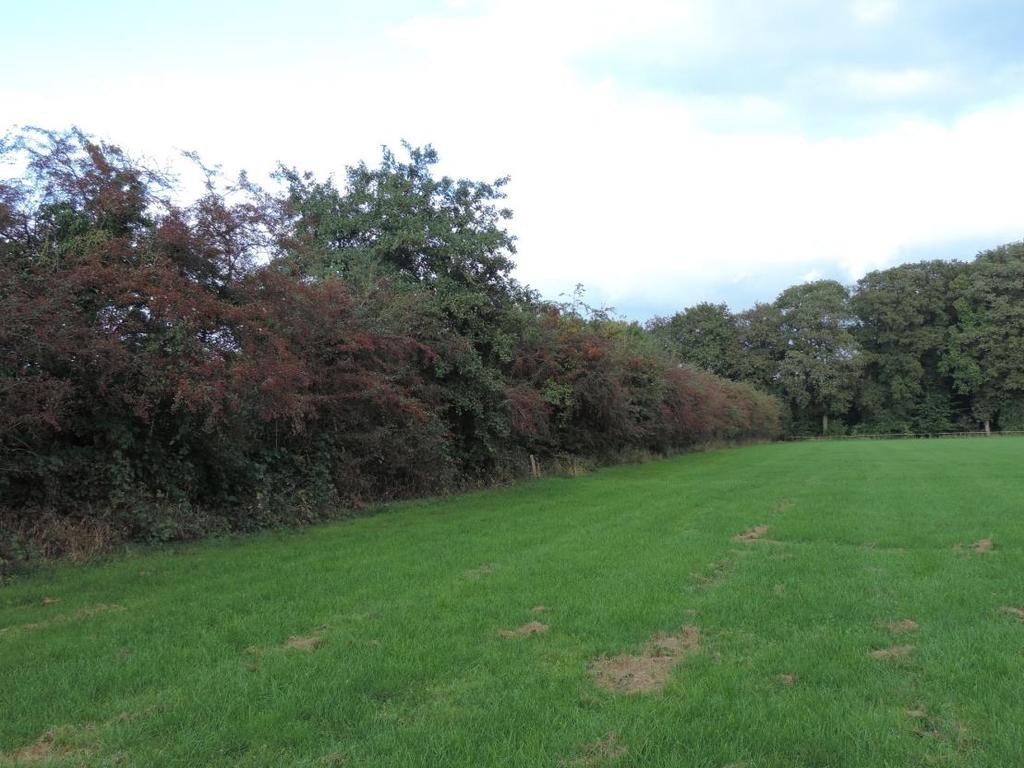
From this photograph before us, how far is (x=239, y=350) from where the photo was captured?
10977 mm

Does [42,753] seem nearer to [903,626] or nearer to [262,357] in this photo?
[903,626]

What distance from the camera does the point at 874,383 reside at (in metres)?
76.2

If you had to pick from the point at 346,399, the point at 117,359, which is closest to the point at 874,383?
the point at 346,399

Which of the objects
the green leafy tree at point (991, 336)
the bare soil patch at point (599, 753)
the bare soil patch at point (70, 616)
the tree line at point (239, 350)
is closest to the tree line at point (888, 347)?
the green leafy tree at point (991, 336)

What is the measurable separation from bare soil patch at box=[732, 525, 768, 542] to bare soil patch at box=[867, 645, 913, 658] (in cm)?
524

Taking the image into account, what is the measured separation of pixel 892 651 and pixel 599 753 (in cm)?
290

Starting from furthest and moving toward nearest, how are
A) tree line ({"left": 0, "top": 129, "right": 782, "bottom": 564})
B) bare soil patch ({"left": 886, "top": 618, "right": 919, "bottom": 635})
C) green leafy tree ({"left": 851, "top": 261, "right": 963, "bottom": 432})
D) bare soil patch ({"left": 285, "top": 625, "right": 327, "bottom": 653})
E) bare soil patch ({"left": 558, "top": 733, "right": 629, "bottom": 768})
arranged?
green leafy tree ({"left": 851, "top": 261, "right": 963, "bottom": 432}) → tree line ({"left": 0, "top": 129, "right": 782, "bottom": 564}) → bare soil patch ({"left": 886, "top": 618, "right": 919, "bottom": 635}) → bare soil patch ({"left": 285, "top": 625, "right": 327, "bottom": 653}) → bare soil patch ({"left": 558, "top": 733, "right": 629, "bottom": 768})

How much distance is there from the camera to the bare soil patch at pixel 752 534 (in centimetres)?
1077

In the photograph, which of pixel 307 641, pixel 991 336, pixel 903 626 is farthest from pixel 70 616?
pixel 991 336

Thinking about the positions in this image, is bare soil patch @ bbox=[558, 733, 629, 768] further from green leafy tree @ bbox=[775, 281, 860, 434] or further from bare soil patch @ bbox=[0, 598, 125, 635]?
green leafy tree @ bbox=[775, 281, 860, 434]

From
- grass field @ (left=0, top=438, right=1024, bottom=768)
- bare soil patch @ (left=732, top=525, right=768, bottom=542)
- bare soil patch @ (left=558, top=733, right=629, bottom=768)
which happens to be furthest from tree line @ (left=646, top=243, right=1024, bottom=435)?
bare soil patch @ (left=558, top=733, right=629, bottom=768)

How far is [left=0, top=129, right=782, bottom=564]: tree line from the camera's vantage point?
31.9ft

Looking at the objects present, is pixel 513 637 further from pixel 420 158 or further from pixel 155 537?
pixel 420 158

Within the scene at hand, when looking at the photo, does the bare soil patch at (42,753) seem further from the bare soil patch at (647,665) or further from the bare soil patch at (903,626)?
the bare soil patch at (903,626)
